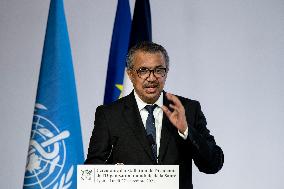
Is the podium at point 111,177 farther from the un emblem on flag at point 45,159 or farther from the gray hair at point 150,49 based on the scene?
the un emblem on flag at point 45,159

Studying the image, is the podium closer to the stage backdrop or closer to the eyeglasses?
the eyeglasses

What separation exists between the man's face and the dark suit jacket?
0.08 metres

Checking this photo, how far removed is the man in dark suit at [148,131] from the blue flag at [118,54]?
134cm

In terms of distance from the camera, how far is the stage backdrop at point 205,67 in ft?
11.5

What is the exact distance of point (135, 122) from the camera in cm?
159

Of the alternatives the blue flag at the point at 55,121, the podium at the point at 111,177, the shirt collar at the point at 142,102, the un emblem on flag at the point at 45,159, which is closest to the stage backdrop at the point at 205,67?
the blue flag at the point at 55,121

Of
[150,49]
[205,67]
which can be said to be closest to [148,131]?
[150,49]

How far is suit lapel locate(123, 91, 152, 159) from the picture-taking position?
152 cm

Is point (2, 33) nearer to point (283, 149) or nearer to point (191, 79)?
point (191, 79)

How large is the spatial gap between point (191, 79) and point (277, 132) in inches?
33.1

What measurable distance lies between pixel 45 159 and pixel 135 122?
102cm

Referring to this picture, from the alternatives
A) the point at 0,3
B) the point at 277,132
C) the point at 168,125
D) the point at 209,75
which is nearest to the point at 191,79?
the point at 209,75

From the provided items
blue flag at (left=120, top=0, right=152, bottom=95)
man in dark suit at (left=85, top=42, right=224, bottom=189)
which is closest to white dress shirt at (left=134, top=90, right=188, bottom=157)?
man in dark suit at (left=85, top=42, right=224, bottom=189)

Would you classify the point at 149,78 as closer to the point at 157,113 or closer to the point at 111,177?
the point at 157,113
